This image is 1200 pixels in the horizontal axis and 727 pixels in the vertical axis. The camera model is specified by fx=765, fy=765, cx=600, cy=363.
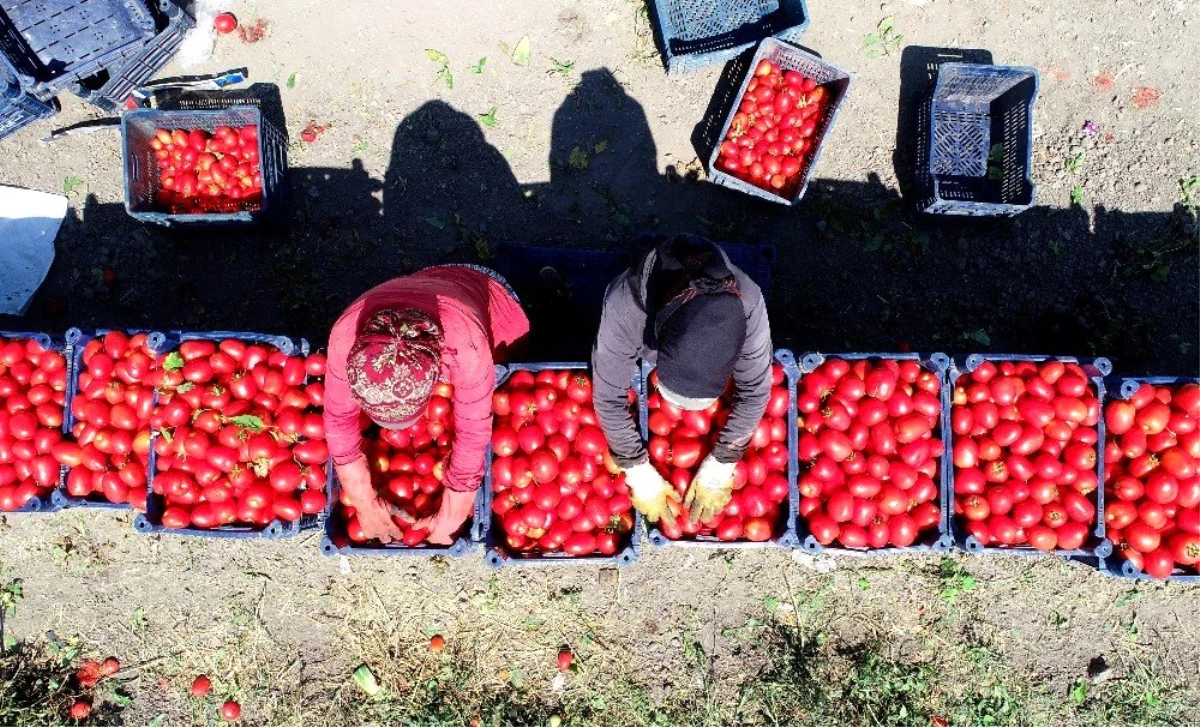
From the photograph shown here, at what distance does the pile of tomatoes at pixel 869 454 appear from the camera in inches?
215

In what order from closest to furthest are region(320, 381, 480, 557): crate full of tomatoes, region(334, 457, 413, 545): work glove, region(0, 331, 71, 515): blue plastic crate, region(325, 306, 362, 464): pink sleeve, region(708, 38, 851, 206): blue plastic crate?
region(325, 306, 362, 464): pink sleeve → region(334, 457, 413, 545): work glove → region(320, 381, 480, 557): crate full of tomatoes → region(0, 331, 71, 515): blue plastic crate → region(708, 38, 851, 206): blue plastic crate

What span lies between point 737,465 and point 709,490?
351mm

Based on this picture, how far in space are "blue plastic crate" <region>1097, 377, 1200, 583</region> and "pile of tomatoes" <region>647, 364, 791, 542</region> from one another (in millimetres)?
2330

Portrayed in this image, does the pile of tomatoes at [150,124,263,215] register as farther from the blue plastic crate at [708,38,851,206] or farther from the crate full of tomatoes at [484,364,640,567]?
the blue plastic crate at [708,38,851,206]

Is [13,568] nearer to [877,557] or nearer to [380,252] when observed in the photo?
[380,252]

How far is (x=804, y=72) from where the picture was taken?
7.04m

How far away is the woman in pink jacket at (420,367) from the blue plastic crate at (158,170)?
2.64 metres

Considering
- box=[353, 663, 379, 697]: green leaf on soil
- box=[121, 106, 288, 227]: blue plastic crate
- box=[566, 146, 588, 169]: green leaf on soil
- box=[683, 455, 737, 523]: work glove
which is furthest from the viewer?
box=[566, 146, 588, 169]: green leaf on soil

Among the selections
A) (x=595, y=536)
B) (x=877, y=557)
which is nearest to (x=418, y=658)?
(x=595, y=536)

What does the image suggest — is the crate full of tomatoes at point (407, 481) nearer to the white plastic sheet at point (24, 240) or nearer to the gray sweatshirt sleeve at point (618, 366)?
the gray sweatshirt sleeve at point (618, 366)

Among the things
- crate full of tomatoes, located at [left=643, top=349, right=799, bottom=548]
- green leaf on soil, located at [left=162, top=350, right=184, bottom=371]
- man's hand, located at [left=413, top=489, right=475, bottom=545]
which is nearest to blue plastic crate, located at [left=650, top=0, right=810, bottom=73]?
crate full of tomatoes, located at [left=643, top=349, right=799, bottom=548]

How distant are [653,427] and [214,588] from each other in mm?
4438

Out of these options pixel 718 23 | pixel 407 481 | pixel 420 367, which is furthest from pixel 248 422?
pixel 718 23

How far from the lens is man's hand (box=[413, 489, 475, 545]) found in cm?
489
